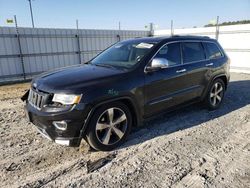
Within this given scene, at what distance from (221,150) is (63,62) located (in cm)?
941

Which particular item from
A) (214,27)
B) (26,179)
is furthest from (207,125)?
(214,27)

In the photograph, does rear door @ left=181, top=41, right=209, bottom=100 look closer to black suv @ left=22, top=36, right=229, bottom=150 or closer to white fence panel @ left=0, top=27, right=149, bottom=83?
black suv @ left=22, top=36, right=229, bottom=150

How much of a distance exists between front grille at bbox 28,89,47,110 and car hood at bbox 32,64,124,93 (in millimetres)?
94

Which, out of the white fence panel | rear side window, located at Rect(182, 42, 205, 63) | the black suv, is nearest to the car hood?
the black suv

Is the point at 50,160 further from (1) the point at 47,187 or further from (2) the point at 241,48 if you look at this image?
(2) the point at 241,48

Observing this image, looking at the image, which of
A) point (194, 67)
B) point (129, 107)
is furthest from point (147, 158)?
point (194, 67)

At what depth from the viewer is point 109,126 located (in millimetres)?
3369

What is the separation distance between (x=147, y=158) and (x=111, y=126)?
2.43 ft

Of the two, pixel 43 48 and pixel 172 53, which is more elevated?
pixel 172 53

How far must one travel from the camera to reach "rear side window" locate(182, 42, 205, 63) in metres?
4.45

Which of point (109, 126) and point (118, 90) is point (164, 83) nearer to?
point (118, 90)

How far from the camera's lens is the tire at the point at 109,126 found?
3178mm

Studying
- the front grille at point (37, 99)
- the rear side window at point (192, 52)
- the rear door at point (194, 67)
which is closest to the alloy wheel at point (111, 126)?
the front grille at point (37, 99)

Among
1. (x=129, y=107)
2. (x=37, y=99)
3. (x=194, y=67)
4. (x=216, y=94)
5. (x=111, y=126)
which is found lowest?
(x=216, y=94)
